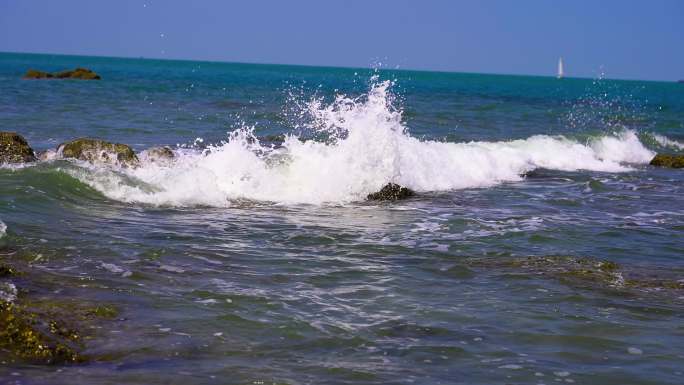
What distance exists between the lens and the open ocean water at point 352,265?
532cm

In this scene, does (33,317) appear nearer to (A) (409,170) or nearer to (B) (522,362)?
(B) (522,362)

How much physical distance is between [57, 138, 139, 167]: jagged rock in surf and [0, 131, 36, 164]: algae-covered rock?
0.59m

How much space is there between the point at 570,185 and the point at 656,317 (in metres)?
9.21

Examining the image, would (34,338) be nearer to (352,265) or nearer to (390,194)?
(352,265)

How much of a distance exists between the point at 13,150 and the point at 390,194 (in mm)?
6064

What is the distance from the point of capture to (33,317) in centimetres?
543

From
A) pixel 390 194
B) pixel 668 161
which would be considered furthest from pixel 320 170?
pixel 668 161

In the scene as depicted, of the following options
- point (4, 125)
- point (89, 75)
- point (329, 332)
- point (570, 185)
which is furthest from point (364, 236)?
point (89, 75)

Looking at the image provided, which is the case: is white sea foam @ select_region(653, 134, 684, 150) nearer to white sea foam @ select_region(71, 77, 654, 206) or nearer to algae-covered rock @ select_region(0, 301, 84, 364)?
white sea foam @ select_region(71, 77, 654, 206)

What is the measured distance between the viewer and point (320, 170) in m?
13.5

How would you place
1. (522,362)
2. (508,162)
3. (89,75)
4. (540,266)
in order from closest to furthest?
(522,362) < (540,266) < (508,162) < (89,75)

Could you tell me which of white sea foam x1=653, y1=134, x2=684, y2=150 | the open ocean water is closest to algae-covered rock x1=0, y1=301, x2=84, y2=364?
the open ocean water

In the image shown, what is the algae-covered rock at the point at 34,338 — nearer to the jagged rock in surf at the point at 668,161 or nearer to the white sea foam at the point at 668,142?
the jagged rock in surf at the point at 668,161

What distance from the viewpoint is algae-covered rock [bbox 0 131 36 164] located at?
1283cm
